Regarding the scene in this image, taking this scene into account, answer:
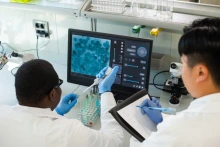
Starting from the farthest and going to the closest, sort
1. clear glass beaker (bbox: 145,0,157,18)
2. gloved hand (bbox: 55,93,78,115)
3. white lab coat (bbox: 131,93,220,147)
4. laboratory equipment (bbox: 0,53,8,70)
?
laboratory equipment (bbox: 0,53,8,70)
clear glass beaker (bbox: 145,0,157,18)
gloved hand (bbox: 55,93,78,115)
white lab coat (bbox: 131,93,220,147)

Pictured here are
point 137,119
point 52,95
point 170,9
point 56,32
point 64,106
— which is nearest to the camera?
point 52,95

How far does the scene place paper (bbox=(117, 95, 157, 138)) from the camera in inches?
52.2

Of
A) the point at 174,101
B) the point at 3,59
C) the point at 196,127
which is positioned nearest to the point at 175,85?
the point at 174,101

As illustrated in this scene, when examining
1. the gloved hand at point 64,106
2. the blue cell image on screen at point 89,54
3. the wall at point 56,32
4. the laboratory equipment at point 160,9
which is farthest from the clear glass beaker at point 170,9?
the gloved hand at point 64,106

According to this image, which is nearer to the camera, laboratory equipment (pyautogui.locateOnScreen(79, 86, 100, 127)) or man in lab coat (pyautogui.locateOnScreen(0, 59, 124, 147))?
man in lab coat (pyautogui.locateOnScreen(0, 59, 124, 147))

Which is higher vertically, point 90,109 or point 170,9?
point 170,9

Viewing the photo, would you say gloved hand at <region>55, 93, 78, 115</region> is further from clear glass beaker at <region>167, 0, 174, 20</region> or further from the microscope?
clear glass beaker at <region>167, 0, 174, 20</region>

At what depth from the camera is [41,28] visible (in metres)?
2.21

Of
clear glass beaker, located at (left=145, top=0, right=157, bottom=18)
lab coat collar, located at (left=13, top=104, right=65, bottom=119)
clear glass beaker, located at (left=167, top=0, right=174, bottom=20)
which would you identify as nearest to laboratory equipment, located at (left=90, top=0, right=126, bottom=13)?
clear glass beaker, located at (left=145, top=0, right=157, bottom=18)

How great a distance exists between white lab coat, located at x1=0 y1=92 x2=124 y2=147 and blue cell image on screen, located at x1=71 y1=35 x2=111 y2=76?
673 millimetres

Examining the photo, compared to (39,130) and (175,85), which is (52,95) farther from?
(175,85)

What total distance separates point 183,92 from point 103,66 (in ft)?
1.64

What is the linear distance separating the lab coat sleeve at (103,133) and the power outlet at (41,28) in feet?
3.07

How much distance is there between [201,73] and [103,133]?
52 centimetres
